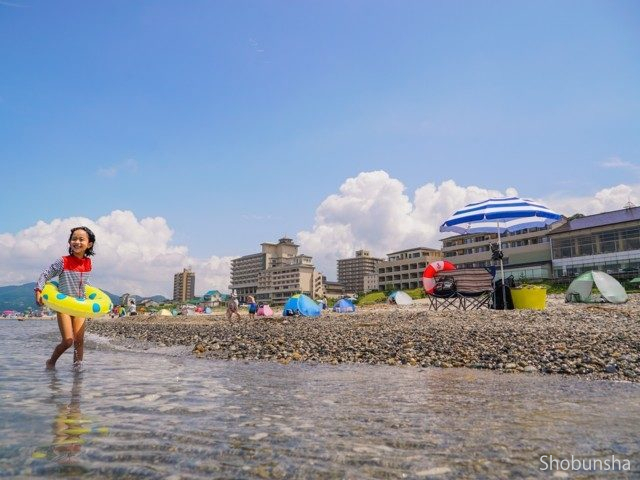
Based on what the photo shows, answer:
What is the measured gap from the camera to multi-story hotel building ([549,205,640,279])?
196 feet

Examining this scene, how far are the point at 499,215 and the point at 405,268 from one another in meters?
118

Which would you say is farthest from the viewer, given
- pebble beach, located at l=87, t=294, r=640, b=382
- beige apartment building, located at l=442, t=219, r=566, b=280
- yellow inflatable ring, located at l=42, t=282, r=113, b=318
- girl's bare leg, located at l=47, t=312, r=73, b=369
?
beige apartment building, located at l=442, t=219, r=566, b=280

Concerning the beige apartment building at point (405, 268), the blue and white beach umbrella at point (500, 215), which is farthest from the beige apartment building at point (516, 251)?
the blue and white beach umbrella at point (500, 215)

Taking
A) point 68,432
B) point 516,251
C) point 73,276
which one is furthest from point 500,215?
point 516,251

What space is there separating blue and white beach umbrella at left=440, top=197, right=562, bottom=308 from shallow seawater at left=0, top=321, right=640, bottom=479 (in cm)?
1261

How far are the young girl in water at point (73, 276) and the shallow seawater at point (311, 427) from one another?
90 cm

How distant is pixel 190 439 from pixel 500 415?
289cm

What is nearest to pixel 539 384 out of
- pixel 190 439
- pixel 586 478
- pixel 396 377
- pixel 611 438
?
pixel 396 377

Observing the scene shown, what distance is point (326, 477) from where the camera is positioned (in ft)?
7.94

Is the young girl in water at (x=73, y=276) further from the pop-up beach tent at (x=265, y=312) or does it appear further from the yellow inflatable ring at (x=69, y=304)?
the pop-up beach tent at (x=265, y=312)

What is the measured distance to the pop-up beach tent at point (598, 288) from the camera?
78.5 feet

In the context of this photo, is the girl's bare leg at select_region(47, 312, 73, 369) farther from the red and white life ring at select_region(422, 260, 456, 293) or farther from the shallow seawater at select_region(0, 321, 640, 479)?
the red and white life ring at select_region(422, 260, 456, 293)

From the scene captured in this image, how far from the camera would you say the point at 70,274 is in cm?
718

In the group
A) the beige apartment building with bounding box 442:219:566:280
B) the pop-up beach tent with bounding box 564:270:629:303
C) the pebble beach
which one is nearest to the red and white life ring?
the pebble beach
